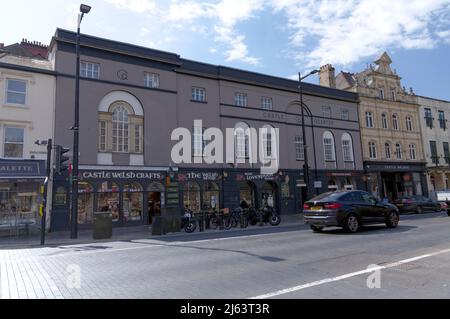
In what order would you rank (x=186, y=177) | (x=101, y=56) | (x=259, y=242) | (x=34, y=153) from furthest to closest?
(x=186, y=177)
(x=101, y=56)
(x=34, y=153)
(x=259, y=242)

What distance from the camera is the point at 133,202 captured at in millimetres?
20406

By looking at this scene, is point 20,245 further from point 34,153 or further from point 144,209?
point 144,209

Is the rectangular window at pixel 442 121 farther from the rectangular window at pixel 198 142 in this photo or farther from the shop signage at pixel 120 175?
the shop signage at pixel 120 175

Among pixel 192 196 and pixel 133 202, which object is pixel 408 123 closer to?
pixel 192 196

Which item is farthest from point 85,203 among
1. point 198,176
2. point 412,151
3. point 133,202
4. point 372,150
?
point 412,151

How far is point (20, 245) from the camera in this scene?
12.4m

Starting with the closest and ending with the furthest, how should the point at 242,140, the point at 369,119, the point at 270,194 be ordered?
1. the point at 242,140
2. the point at 270,194
3. the point at 369,119

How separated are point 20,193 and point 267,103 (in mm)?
19078

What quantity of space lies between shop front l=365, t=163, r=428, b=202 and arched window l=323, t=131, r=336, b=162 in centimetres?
592

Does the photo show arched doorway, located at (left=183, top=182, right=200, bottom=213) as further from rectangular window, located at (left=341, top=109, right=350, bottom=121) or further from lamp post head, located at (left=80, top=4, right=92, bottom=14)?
rectangular window, located at (left=341, top=109, right=350, bottom=121)

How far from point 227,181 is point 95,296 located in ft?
62.6

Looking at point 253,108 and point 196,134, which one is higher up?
point 253,108

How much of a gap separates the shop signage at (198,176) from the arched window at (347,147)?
48.4 ft

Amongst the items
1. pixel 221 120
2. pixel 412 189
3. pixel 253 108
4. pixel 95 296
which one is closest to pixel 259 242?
pixel 95 296
